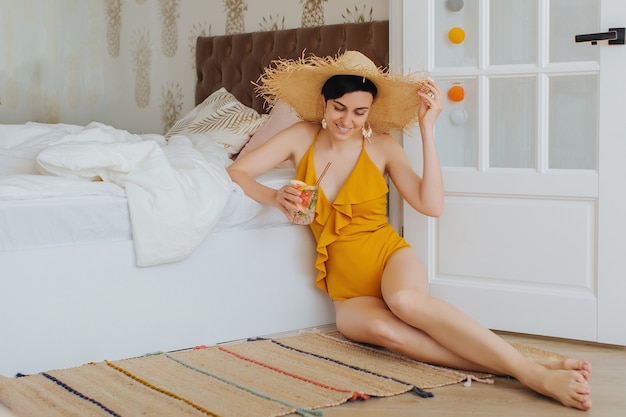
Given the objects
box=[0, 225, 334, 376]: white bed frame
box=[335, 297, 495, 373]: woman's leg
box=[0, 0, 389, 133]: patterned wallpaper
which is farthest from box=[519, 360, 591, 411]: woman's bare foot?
box=[0, 0, 389, 133]: patterned wallpaper

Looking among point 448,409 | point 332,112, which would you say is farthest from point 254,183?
point 448,409

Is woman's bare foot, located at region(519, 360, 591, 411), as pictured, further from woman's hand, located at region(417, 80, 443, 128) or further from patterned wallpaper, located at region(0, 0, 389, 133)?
patterned wallpaper, located at region(0, 0, 389, 133)

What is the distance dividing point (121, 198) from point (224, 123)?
1.20 meters

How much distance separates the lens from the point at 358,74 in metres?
2.73

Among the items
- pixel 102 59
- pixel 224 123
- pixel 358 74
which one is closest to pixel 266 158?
pixel 358 74

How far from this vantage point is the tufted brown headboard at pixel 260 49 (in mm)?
3701

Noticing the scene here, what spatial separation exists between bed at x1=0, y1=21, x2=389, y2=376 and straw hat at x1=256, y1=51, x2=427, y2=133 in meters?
0.32

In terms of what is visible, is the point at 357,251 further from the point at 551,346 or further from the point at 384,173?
the point at 551,346

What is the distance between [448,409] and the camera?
2146 millimetres

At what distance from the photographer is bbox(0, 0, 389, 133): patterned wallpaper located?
491 cm

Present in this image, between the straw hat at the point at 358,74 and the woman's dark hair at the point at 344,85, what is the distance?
2 cm

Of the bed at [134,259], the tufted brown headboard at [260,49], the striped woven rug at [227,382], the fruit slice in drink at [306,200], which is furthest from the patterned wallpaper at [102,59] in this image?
the striped woven rug at [227,382]

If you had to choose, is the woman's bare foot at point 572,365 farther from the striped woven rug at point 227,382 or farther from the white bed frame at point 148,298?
the white bed frame at point 148,298

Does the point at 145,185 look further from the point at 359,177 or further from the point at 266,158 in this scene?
the point at 359,177
